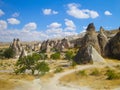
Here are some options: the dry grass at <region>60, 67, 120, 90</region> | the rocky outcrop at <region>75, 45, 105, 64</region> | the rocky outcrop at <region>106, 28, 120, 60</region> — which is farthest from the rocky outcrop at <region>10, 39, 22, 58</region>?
the dry grass at <region>60, 67, 120, 90</region>

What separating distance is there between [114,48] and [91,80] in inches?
1161

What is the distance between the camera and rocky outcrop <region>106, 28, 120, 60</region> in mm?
66012

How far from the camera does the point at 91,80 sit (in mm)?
39375

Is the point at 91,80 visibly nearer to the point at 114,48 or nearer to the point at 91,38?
the point at 91,38

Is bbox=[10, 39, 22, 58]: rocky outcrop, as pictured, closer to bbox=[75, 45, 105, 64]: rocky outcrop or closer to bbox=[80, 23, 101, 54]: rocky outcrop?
bbox=[80, 23, 101, 54]: rocky outcrop

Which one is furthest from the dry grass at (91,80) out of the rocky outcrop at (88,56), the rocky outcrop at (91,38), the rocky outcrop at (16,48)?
the rocky outcrop at (16,48)

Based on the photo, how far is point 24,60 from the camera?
2035 inches

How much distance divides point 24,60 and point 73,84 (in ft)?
59.0

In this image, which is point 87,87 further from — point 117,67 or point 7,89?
point 117,67

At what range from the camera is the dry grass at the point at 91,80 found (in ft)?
111

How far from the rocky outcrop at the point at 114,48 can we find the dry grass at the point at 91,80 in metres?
19.8

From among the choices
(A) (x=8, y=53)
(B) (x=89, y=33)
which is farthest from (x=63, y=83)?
(A) (x=8, y=53)

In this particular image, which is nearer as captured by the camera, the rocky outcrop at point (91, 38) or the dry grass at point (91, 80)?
the dry grass at point (91, 80)

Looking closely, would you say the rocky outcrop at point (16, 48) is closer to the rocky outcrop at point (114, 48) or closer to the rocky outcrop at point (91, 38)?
the rocky outcrop at point (91, 38)
